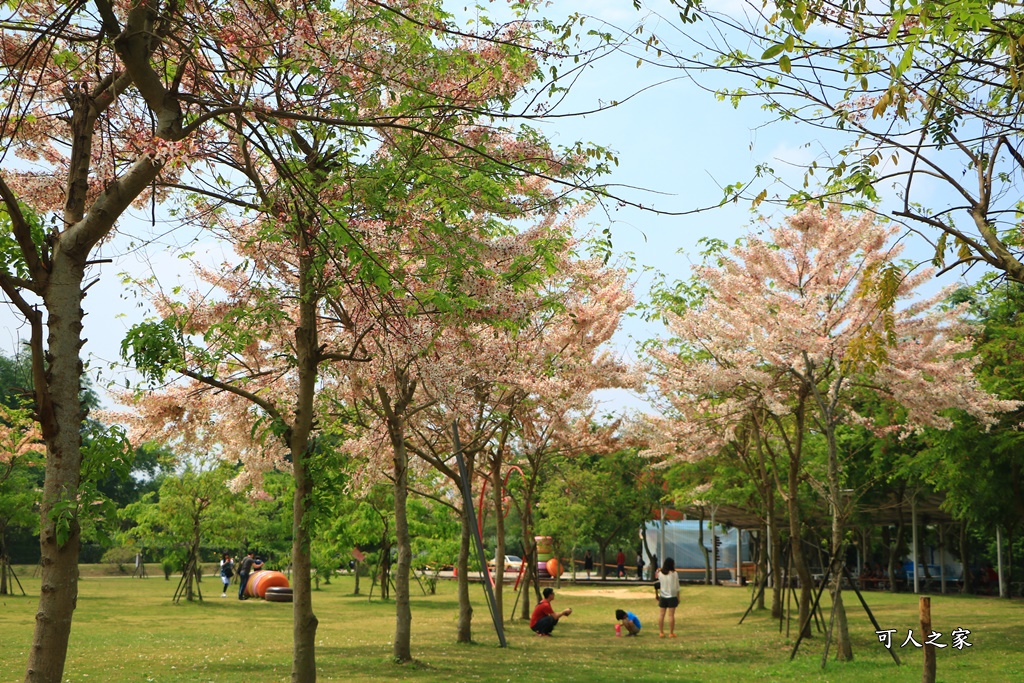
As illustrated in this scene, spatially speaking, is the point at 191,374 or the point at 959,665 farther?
the point at 959,665

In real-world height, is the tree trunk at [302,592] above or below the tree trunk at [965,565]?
above

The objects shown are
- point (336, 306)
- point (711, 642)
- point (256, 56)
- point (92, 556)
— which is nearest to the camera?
point (256, 56)

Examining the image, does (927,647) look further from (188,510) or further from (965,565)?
(965,565)

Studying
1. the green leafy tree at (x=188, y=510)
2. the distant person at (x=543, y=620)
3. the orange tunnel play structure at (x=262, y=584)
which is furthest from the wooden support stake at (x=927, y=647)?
the orange tunnel play structure at (x=262, y=584)

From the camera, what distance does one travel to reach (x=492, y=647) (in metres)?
16.0

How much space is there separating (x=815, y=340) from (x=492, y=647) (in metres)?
7.36

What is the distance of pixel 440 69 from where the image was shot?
23.4 feet

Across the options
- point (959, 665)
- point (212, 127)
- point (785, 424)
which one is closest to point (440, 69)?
point (212, 127)

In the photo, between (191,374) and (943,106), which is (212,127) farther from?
(943,106)

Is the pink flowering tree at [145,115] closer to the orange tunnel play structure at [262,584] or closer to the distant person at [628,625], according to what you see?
the distant person at [628,625]

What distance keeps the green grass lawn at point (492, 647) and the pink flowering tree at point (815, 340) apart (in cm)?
147

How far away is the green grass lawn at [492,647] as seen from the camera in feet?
40.3

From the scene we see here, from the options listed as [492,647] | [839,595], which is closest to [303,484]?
[492,647]

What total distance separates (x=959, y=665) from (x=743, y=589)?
78.4 feet
